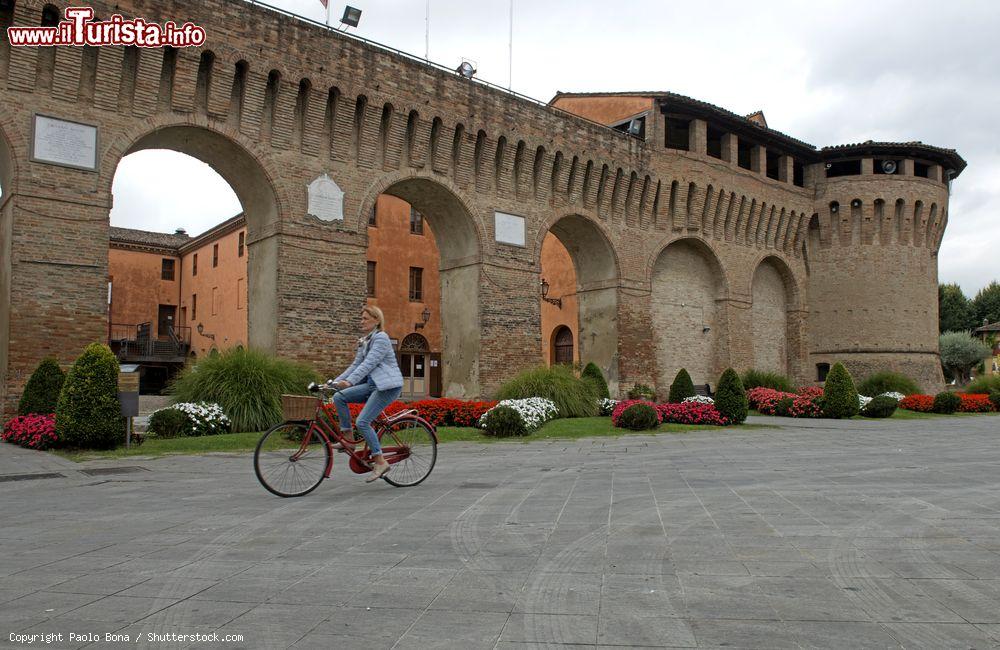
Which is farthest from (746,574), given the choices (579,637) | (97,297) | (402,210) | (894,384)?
(894,384)

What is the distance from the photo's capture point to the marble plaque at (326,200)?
19.2m

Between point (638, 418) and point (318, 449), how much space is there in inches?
456

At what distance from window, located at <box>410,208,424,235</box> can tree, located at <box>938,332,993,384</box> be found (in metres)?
41.8

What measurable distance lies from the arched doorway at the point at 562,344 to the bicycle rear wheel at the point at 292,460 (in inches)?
978

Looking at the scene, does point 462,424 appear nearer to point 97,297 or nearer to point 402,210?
point 97,297

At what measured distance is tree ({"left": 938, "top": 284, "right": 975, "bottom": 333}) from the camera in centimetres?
6475

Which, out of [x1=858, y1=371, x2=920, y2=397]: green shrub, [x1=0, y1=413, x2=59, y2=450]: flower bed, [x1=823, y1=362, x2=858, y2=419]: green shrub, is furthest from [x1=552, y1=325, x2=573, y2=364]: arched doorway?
[x1=0, y1=413, x2=59, y2=450]: flower bed

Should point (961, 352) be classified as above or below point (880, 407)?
above

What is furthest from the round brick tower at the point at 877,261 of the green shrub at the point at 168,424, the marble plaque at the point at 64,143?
the marble plaque at the point at 64,143

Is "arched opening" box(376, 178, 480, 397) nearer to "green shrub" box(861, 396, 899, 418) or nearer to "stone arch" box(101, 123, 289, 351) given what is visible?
"stone arch" box(101, 123, 289, 351)

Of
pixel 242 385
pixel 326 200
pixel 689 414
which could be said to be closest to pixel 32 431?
pixel 242 385

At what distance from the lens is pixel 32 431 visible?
12.3 metres

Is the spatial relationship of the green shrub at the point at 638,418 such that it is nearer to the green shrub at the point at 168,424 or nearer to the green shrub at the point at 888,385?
the green shrub at the point at 168,424

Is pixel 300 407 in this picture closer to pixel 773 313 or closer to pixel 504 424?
pixel 504 424
